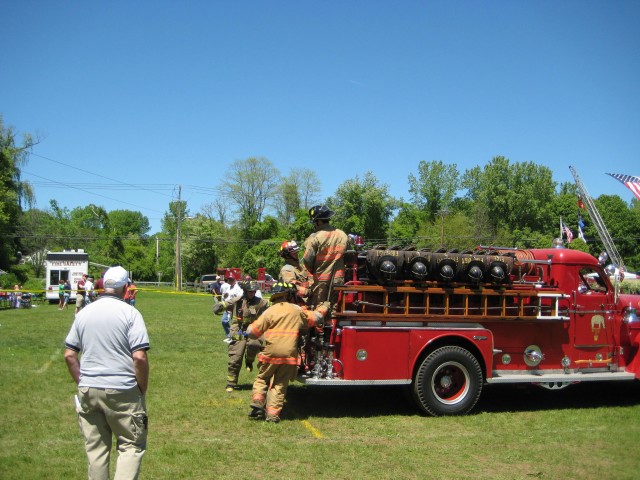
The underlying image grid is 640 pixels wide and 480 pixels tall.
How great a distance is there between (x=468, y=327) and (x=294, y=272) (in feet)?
8.27

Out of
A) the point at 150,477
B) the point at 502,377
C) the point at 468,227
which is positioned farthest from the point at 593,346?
the point at 468,227

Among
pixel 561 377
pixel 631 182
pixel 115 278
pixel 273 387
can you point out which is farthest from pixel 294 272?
pixel 631 182

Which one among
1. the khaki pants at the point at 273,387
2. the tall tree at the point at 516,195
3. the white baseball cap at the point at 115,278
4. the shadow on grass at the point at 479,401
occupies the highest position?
the tall tree at the point at 516,195

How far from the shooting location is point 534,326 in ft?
28.2

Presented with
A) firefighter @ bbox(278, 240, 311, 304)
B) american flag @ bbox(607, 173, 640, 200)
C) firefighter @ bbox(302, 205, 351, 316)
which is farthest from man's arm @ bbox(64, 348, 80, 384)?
american flag @ bbox(607, 173, 640, 200)

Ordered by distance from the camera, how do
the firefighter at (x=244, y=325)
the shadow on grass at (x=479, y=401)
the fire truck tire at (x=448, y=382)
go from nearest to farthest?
the fire truck tire at (x=448, y=382) → the shadow on grass at (x=479, y=401) → the firefighter at (x=244, y=325)

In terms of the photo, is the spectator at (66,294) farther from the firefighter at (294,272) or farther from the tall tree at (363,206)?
the tall tree at (363,206)

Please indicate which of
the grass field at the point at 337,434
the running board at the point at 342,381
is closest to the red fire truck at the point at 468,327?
the running board at the point at 342,381

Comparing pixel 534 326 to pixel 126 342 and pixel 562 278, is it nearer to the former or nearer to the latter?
pixel 562 278

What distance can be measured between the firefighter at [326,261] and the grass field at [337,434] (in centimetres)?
165

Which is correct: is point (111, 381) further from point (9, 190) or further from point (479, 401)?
point (9, 190)

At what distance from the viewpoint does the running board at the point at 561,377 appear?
8250 mm

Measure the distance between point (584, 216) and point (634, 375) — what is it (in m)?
67.4

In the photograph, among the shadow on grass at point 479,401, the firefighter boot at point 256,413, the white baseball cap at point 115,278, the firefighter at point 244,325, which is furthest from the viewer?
the firefighter at point 244,325
